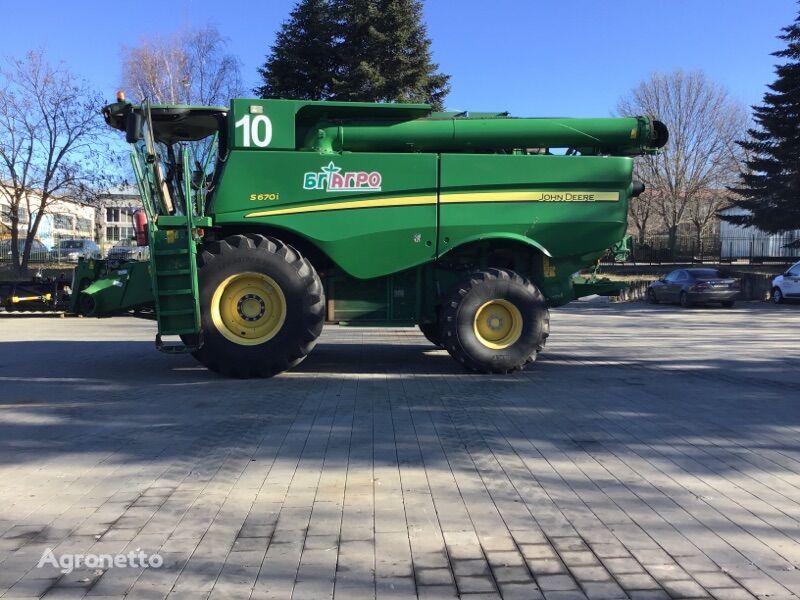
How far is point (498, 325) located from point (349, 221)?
239 centimetres

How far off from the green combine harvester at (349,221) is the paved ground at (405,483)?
761mm

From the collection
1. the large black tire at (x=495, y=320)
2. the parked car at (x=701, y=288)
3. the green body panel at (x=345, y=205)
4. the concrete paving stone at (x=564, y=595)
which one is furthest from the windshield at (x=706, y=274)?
the concrete paving stone at (x=564, y=595)

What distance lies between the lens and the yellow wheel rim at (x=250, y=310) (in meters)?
8.04

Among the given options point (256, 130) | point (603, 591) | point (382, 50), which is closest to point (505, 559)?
point (603, 591)

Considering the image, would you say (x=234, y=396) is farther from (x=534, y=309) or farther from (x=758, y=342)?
(x=758, y=342)

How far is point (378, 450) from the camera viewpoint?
17.1 ft

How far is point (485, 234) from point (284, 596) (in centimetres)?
596

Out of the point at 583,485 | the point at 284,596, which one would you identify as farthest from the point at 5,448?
the point at 583,485

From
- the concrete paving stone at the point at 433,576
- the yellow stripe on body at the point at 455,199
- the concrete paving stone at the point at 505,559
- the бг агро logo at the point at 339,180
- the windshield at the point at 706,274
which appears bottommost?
the concrete paving stone at the point at 433,576

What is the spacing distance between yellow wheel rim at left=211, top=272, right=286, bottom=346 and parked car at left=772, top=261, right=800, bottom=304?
69.8 feet

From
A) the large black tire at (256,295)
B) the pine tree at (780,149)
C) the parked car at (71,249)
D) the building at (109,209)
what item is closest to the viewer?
the large black tire at (256,295)

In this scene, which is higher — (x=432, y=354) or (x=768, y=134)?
(x=768, y=134)

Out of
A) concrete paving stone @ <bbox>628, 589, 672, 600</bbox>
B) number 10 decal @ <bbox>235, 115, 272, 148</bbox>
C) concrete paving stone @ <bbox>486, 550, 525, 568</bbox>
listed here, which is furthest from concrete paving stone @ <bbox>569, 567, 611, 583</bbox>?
number 10 decal @ <bbox>235, 115, 272, 148</bbox>

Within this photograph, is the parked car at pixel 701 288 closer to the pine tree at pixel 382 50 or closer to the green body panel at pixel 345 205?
the pine tree at pixel 382 50
